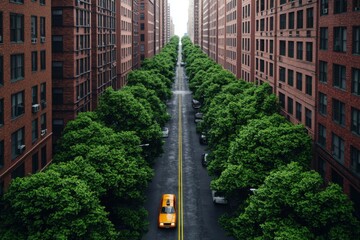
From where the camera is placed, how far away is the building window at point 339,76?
38.6 metres

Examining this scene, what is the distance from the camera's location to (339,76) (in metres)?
39.6

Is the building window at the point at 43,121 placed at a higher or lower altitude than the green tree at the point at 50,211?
higher

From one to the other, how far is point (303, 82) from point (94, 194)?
28.9 metres

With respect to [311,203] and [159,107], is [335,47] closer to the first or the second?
[311,203]

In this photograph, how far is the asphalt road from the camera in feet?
143

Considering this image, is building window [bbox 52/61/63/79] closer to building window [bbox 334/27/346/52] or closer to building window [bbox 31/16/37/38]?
building window [bbox 31/16/37/38]

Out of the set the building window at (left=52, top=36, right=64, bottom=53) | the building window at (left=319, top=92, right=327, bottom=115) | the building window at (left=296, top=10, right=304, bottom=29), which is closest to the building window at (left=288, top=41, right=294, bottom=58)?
the building window at (left=296, top=10, right=304, bottom=29)

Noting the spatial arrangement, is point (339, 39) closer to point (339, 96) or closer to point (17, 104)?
point (339, 96)

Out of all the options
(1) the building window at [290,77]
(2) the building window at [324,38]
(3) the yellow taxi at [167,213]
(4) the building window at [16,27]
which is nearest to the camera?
(4) the building window at [16,27]

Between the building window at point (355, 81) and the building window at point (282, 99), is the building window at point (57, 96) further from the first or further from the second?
the building window at point (355, 81)

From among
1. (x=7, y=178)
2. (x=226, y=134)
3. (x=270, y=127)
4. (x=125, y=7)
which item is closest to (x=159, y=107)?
(x=226, y=134)

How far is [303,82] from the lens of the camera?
5066 centimetres

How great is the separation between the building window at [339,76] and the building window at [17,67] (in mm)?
27505

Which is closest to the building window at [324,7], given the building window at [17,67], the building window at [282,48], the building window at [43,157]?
the building window at [282,48]
